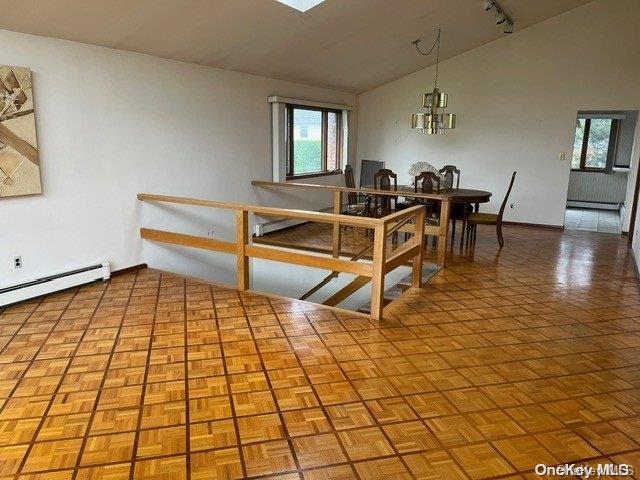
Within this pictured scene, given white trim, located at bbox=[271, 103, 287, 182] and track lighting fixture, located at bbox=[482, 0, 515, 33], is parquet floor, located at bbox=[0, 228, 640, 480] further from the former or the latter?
track lighting fixture, located at bbox=[482, 0, 515, 33]

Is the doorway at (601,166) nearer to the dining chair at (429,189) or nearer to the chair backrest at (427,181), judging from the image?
the dining chair at (429,189)

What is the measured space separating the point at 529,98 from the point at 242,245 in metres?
5.90

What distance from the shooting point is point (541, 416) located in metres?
2.31

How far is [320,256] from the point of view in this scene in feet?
13.6

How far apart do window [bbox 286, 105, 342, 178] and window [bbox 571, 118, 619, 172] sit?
5305 mm

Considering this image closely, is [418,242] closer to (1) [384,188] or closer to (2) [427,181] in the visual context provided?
(2) [427,181]

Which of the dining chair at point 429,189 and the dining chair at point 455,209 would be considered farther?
the dining chair at point 455,209

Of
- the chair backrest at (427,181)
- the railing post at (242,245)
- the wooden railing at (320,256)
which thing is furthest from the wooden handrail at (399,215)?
the chair backrest at (427,181)

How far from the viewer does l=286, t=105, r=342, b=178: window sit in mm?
7258

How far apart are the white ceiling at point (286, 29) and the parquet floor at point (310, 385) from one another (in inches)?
89.1

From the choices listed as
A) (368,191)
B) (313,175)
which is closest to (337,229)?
(368,191)

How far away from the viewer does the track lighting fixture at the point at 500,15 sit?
5877mm

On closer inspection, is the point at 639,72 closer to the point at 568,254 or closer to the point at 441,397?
the point at 568,254

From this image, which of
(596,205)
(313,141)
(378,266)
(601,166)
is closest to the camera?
(378,266)
